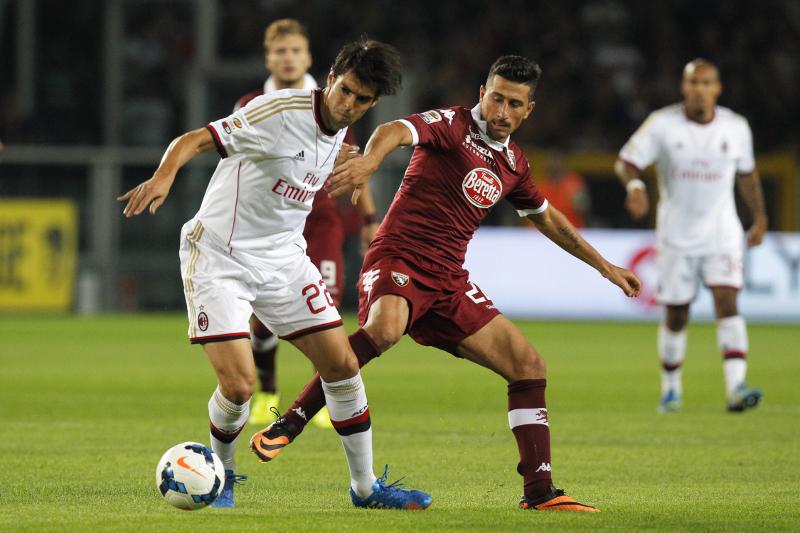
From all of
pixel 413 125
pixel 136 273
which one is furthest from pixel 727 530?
pixel 136 273

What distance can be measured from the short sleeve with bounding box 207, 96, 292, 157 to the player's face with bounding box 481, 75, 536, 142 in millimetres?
1125

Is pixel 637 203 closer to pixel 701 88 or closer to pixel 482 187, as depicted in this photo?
pixel 701 88

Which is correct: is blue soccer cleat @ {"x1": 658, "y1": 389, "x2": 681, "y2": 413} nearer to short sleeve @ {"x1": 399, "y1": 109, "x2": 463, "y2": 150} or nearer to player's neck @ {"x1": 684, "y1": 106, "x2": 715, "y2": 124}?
player's neck @ {"x1": 684, "y1": 106, "x2": 715, "y2": 124}

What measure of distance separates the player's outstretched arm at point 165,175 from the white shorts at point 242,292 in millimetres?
534

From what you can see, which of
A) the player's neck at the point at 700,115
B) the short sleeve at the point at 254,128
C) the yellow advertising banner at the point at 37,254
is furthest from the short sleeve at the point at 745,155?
the yellow advertising banner at the point at 37,254

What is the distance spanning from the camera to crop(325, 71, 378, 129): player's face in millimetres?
5941

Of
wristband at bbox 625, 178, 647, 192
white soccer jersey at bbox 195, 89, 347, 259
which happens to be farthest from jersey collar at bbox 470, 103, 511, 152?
wristband at bbox 625, 178, 647, 192

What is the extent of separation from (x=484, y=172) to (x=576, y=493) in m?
1.53

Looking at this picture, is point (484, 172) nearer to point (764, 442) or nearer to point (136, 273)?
point (764, 442)

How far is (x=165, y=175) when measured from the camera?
5.57m

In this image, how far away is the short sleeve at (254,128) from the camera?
5.95 meters

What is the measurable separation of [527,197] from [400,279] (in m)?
0.70

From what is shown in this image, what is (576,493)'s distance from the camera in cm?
687

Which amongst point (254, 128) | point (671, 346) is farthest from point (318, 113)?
point (671, 346)
